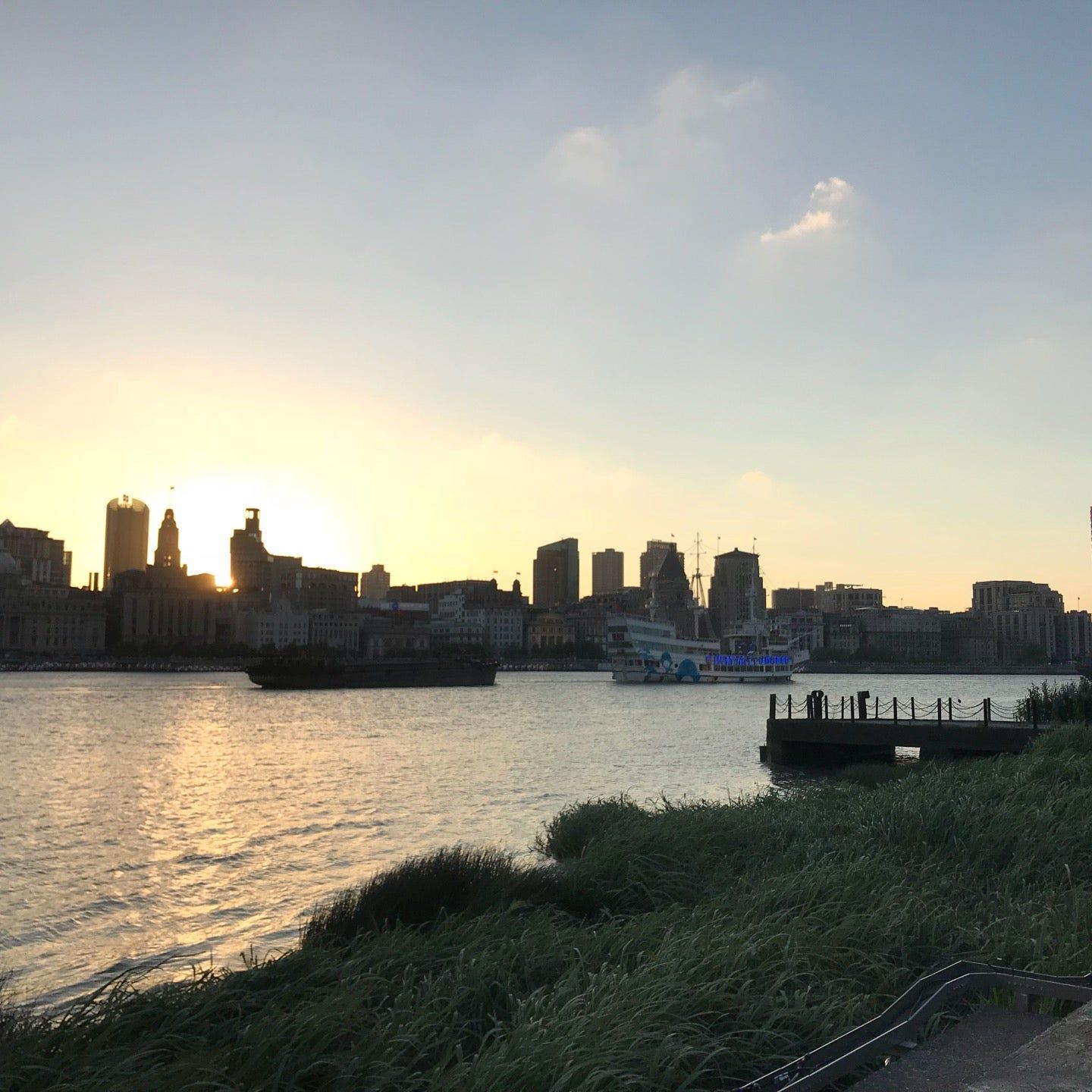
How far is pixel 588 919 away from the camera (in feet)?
43.8

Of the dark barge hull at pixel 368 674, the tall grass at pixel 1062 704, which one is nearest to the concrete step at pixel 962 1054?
the tall grass at pixel 1062 704

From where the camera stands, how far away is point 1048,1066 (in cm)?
477

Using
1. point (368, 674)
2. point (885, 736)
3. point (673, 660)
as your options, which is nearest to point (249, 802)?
point (885, 736)

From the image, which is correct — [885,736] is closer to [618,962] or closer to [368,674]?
[618,962]

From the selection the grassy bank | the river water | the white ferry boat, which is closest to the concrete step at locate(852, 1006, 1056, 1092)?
the grassy bank

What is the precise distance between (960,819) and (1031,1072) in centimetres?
1091

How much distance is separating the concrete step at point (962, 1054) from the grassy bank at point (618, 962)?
5.23 ft

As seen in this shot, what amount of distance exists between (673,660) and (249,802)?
127m

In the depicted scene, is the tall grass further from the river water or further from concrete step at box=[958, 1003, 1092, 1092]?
concrete step at box=[958, 1003, 1092, 1092]

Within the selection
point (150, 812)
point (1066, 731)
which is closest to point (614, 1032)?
point (1066, 731)

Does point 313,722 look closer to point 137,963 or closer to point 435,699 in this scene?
point 435,699

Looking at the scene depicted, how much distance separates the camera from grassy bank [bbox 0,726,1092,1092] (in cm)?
681

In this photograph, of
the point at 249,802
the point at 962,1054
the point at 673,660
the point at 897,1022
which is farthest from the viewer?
the point at 673,660

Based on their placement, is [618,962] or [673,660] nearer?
[618,962]
